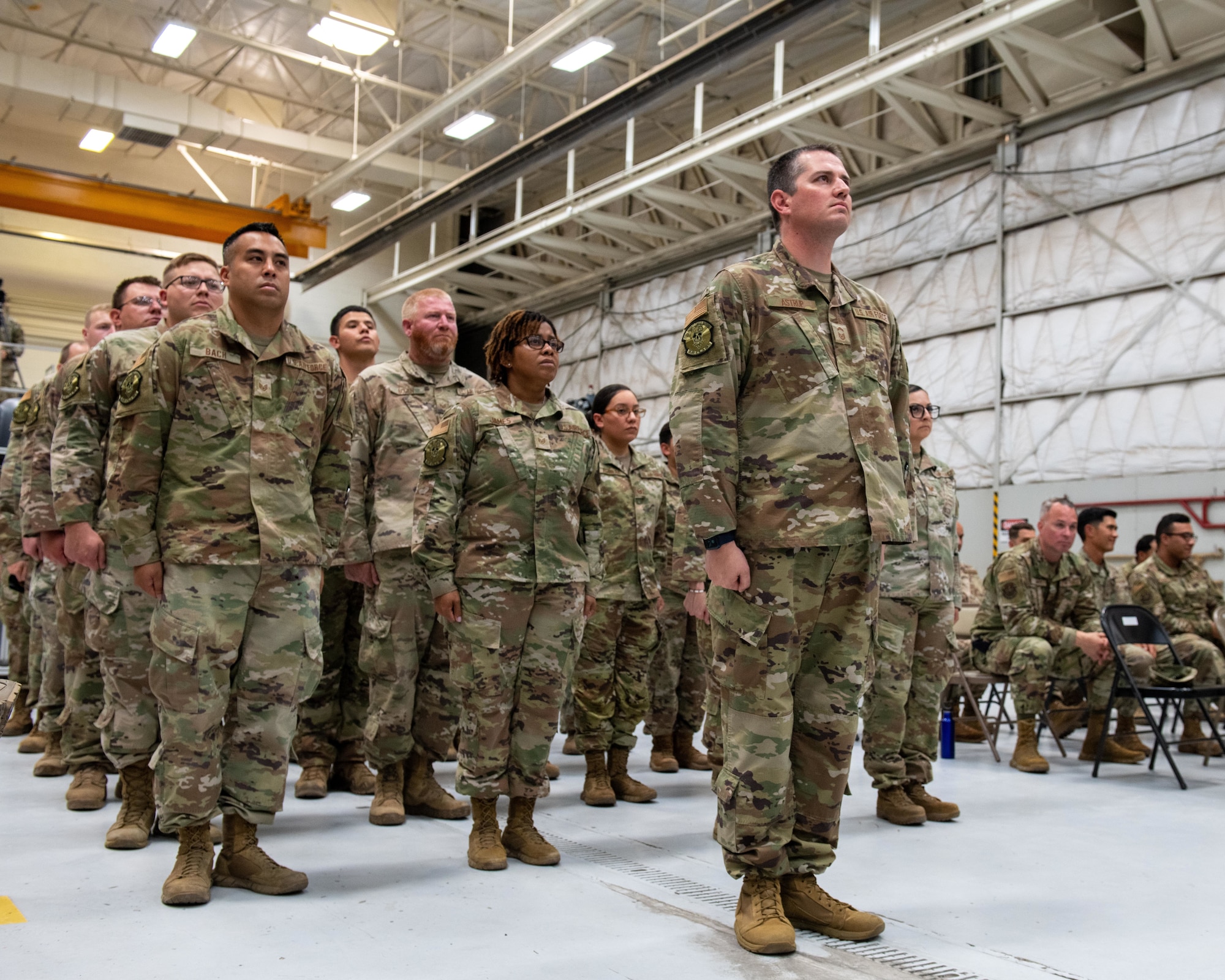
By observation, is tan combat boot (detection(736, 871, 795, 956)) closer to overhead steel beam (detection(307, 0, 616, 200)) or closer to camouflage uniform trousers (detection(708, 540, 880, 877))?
camouflage uniform trousers (detection(708, 540, 880, 877))

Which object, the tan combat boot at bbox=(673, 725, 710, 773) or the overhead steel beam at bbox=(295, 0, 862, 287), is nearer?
the tan combat boot at bbox=(673, 725, 710, 773)

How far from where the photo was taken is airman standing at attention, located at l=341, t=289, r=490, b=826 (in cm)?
396

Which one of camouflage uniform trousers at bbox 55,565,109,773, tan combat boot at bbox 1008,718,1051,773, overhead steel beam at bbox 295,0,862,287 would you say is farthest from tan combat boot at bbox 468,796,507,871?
overhead steel beam at bbox 295,0,862,287

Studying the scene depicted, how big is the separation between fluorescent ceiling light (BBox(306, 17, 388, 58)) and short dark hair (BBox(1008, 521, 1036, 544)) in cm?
858

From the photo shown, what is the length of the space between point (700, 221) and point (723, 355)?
13.2 m

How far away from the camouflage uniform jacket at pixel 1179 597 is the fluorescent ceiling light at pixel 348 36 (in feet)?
31.6

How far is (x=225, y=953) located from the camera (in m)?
2.36

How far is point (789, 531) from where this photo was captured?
2576mm

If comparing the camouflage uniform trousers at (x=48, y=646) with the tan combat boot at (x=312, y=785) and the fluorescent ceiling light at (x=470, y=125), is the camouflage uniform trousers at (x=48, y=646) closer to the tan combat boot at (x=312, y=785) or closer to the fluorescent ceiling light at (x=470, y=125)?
the tan combat boot at (x=312, y=785)

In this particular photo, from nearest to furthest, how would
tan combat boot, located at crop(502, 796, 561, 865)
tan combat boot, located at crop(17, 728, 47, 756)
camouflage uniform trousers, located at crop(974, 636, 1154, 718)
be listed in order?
tan combat boot, located at crop(502, 796, 561, 865) → tan combat boot, located at crop(17, 728, 47, 756) → camouflage uniform trousers, located at crop(974, 636, 1154, 718)

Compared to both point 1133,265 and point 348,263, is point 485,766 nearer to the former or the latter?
point 1133,265

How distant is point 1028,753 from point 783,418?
156 inches

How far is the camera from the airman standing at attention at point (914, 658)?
419cm

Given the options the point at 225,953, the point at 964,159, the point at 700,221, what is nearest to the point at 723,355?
the point at 225,953
